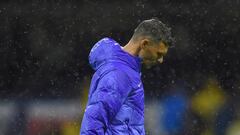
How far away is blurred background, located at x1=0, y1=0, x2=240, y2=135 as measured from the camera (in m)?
7.38

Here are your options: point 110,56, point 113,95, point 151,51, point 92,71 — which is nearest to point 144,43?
point 151,51

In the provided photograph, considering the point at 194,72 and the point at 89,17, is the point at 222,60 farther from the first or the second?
the point at 89,17

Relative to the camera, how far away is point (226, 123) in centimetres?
729

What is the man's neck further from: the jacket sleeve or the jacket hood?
the jacket sleeve

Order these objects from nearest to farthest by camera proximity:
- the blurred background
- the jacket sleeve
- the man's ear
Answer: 1. the jacket sleeve
2. the man's ear
3. the blurred background

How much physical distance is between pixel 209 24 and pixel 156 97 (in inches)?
38.1

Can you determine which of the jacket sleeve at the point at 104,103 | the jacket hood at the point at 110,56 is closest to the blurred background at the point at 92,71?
the jacket hood at the point at 110,56

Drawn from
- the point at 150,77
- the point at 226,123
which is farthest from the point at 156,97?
the point at 226,123

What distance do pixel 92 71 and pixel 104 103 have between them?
4.98 metres

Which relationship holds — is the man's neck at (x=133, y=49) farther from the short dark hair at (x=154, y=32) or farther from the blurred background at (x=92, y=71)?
the blurred background at (x=92, y=71)

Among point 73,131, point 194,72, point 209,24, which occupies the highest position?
point 209,24

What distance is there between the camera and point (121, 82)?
2709 millimetres

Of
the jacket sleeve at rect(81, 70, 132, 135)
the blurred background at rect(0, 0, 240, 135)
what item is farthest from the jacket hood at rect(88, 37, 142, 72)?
the blurred background at rect(0, 0, 240, 135)

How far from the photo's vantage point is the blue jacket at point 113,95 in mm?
2648
